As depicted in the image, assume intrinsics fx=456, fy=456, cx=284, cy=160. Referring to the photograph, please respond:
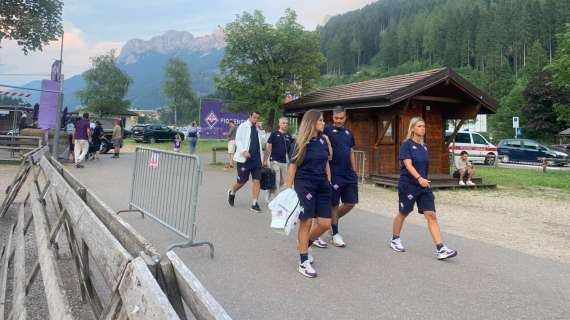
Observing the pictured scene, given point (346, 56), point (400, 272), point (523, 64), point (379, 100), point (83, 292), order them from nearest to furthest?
1. point (83, 292)
2. point (400, 272)
3. point (379, 100)
4. point (523, 64)
5. point (346, 56)

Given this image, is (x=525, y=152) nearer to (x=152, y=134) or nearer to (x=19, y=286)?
(x=152, y=134)

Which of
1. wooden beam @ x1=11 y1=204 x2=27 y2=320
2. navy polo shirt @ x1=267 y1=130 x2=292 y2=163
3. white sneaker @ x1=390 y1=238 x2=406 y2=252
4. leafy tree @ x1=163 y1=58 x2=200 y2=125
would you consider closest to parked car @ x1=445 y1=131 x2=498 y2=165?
navy polo shirt @ x1=267 y1=130 x2=292 y2=163

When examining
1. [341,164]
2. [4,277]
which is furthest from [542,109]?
A: [4,277]

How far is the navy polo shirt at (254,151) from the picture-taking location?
29.0 feet

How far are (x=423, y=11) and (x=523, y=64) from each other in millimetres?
66816

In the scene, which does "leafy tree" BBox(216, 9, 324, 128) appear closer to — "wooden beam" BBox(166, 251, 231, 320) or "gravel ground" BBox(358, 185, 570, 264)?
"gravel ground" BBox(358, 185, 570, 264)

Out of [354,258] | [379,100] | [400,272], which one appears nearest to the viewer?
[400,272]

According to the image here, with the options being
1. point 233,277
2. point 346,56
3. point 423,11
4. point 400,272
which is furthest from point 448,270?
point 423,11

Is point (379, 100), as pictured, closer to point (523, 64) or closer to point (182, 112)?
point (182, 112)

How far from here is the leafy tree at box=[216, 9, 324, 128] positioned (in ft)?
66.3

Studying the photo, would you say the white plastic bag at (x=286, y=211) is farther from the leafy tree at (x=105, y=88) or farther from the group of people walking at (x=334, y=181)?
the leafy tree at (x=105, y=88)

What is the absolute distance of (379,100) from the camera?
13.5 meters

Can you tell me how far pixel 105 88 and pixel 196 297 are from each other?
76530mm

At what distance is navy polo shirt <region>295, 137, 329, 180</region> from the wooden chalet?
8331mm
